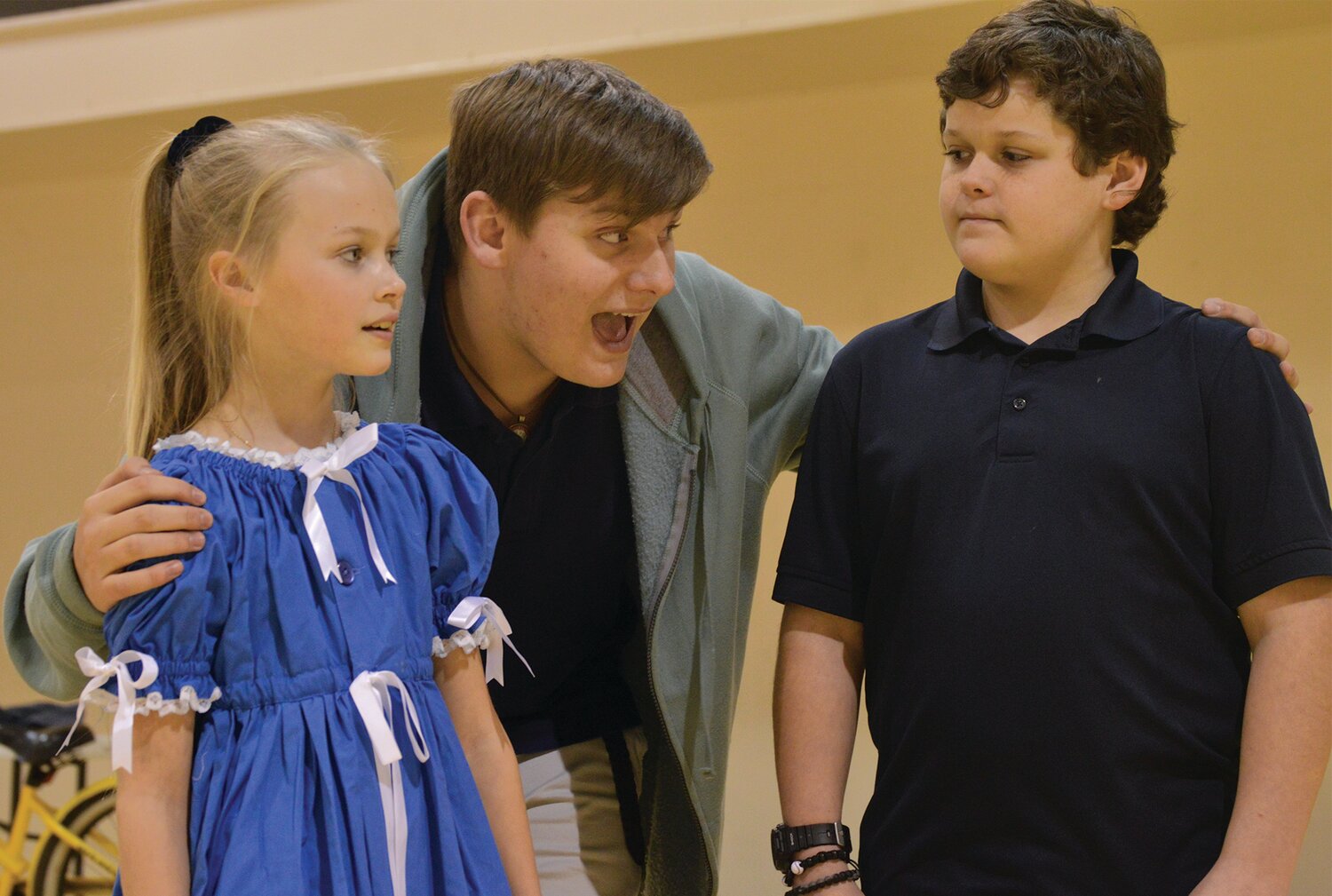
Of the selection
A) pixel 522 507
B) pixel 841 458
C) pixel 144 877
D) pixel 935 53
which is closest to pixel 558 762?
pixel 522 507

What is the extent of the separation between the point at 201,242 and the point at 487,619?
494 mm

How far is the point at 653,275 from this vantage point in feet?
5.48

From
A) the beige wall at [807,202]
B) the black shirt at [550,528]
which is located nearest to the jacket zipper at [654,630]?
the black shirt at [550,528]

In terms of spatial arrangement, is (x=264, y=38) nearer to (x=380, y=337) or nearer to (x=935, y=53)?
(x=935, y=53)

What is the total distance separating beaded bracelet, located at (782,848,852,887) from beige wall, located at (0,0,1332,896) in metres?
1.81

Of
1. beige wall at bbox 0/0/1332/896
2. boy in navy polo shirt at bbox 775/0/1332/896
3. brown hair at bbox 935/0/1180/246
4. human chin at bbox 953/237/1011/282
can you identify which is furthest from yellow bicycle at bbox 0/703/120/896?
brown hair at bbox 935/0/1180/246

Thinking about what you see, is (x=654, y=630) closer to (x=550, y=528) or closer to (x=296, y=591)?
(x=550, y=528)

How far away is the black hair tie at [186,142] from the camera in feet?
4.52

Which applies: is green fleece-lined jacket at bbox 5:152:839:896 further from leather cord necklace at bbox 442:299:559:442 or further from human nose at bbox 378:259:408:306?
human nose at bbox 378:259:408:306

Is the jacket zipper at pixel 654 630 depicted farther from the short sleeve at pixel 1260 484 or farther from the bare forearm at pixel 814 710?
the short sleeve at pixel 1260 484

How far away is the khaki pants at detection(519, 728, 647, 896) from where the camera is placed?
1.84m

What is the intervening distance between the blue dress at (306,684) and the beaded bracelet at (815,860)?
15.6 inches

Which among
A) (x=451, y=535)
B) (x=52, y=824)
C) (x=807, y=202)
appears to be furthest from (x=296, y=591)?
(x=52, y=824)

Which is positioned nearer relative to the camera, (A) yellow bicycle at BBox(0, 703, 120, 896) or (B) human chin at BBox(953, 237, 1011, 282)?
(B) human chin at BBox(953, 237, 1011, 282)
